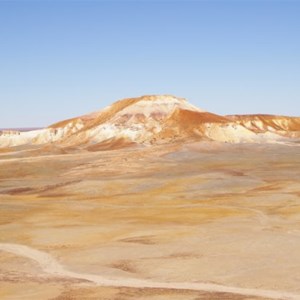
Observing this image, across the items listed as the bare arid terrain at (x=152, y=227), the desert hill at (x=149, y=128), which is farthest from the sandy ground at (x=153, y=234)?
the desert hill at (x=149, y=128)

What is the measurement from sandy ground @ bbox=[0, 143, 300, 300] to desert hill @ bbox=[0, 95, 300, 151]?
6758 centimetres

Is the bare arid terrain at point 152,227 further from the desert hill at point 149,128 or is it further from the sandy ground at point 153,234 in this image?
the desert hill at point 149,128

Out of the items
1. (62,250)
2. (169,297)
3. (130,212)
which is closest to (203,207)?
(130,212)

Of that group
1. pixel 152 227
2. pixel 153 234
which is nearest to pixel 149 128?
pixel 152 227

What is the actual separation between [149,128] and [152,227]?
12474 cm

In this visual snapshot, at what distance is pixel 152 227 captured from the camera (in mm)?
45812

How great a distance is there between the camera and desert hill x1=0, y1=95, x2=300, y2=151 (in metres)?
162

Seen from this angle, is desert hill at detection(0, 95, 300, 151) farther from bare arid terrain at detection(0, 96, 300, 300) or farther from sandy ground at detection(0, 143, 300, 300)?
sandy ground at detection(0, 143, 300, 300)

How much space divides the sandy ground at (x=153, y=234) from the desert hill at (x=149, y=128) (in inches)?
2661

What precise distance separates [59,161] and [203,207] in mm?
59780

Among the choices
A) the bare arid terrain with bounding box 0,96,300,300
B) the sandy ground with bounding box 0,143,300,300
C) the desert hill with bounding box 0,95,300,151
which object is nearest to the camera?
the sandy ground with bounding box 0,143,300,300

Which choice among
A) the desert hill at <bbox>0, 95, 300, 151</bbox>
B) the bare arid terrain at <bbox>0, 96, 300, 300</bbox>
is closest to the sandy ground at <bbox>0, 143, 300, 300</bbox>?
the bare arid terrain at <bbox>0, 96, 300, 300</bbox>

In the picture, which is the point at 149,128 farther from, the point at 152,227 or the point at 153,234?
the point at 153,234

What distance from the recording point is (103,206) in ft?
200
